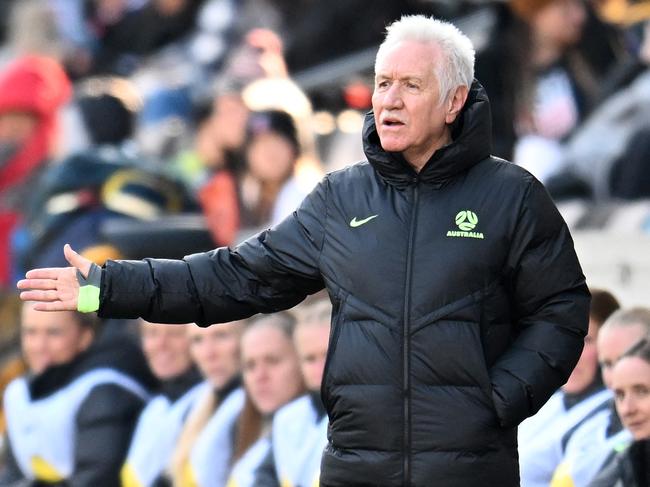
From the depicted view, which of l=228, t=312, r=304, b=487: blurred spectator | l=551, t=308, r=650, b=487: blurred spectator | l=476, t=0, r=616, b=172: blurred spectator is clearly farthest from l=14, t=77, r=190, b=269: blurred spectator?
l=551, t=308, r=650, b=487: blurred spectator

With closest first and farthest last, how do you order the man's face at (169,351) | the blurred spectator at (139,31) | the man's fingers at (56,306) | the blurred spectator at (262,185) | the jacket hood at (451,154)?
the jacket hood at (451,154)
the man's fingers at (56,306)
the man's face at (169,351)
the blurred spectator at (262,185)
the blurred spectator at (139,31)

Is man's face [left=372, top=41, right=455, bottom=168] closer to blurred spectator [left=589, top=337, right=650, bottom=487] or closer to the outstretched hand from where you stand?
the outstretched hand

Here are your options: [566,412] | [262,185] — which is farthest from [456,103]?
[262,185]

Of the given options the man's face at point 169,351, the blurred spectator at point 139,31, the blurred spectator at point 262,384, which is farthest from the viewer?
the blurred spectator at point 139,31

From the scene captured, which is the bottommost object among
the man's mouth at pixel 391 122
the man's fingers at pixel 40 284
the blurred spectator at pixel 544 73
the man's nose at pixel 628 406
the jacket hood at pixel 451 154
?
the man's nose at pixel 628 406

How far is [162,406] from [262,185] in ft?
6.35

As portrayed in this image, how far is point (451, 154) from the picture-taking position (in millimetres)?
Answer: 4906

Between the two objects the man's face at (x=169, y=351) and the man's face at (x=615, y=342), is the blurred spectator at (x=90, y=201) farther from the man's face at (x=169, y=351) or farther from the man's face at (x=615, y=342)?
the man's face at (x=615, y=342)

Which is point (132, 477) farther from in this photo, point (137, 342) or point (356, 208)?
point (356, 208)

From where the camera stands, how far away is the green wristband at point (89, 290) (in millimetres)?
5090

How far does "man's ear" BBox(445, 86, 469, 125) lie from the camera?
197 inches

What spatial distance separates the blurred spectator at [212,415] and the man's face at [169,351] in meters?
0.16

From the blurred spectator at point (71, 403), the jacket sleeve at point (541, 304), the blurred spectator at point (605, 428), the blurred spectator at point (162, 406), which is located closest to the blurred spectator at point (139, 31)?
the blurred spectator at point (71, 403)

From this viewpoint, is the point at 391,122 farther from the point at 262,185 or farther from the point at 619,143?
the point at 262,185
